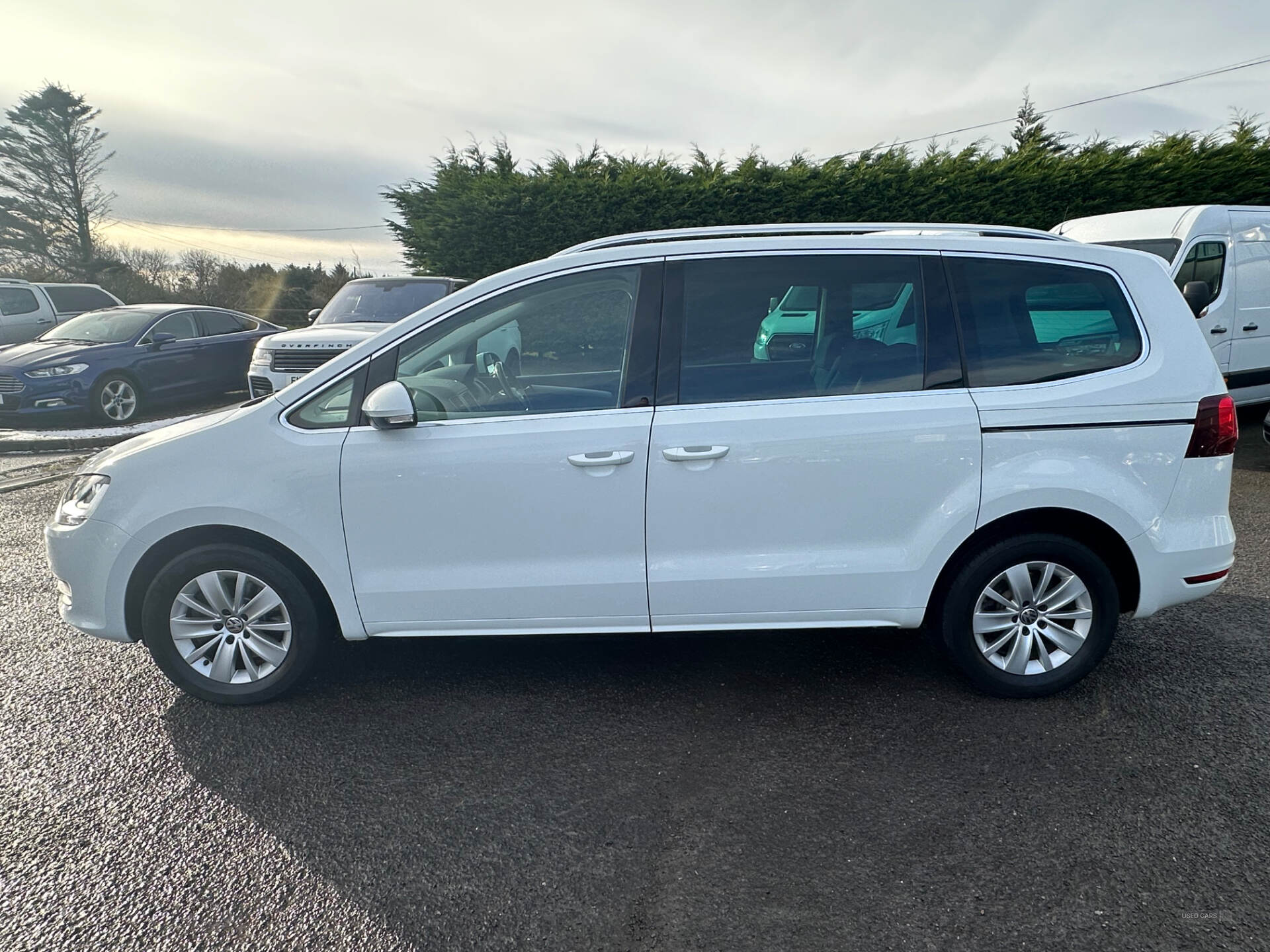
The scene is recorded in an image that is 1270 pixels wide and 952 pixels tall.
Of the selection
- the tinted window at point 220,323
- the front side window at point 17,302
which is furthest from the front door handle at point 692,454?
the front side window at point 17,302

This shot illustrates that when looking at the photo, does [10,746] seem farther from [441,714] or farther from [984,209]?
[984,209]

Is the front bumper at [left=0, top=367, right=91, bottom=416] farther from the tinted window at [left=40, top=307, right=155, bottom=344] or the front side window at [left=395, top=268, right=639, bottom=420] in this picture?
the front side window at [left=395, top=268, right=639, bottom=420]

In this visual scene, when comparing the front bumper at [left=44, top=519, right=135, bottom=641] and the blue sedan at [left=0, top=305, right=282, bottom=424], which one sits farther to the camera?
the blue sedan at [left=0, top=305, right=282, bottom=424]

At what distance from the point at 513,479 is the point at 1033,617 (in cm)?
218

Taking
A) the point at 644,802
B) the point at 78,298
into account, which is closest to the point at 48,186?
the point at 78,298

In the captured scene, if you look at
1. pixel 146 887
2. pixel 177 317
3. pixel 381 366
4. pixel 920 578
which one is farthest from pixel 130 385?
pixel 920 578

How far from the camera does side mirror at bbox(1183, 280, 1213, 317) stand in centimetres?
846

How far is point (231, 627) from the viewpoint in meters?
3.59

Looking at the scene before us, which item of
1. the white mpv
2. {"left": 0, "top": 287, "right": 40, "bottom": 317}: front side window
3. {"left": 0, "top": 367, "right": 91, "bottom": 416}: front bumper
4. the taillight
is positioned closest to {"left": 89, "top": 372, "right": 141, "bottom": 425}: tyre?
{"left": 0, "top": 367, "right": 91, "bottom": 416}: front bumper

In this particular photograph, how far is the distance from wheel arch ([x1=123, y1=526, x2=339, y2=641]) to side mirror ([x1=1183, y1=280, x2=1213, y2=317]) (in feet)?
28.2

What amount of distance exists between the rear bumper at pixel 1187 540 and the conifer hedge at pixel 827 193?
1233cm

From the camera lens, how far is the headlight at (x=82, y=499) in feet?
11.6

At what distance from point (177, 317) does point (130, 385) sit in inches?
52.0

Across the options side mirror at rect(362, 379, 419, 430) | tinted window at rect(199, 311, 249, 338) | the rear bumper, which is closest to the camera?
side mirror at rect(362, 379, 419, 430)
